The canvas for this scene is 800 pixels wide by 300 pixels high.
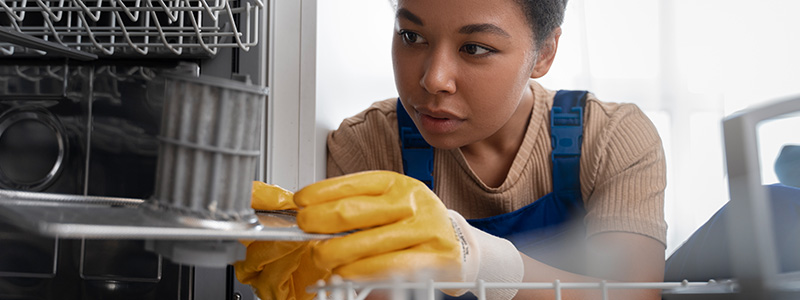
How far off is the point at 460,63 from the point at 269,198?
0.43 m

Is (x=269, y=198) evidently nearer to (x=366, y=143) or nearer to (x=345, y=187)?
(x=345, y=187)

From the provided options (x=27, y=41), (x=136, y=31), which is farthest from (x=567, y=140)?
(x=27, y=41)

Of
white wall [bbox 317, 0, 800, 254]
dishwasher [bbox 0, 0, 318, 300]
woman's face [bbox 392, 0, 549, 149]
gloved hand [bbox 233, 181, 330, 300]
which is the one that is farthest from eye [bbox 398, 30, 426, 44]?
white wall [bbox 317, 0, 800, 254]

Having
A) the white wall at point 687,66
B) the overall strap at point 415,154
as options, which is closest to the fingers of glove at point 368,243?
the overall strap at point 415,154

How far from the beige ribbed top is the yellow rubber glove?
59cm

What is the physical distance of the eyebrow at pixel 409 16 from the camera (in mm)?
1009

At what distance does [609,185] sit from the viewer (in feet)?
3.98

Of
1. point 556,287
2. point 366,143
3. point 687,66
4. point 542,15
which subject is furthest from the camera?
point 687,66

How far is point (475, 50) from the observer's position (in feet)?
3.39

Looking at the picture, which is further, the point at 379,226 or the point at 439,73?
the point at 439,73

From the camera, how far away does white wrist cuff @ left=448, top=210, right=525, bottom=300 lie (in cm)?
73

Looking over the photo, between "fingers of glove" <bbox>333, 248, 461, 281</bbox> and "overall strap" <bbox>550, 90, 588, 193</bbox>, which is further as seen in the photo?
"overall strap" <bbox>550, 90, 588, 193</bbox>

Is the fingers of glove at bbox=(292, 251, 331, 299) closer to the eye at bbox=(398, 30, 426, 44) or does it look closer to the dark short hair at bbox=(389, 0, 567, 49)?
the eye at bbox=(398, 30, 426, 44)

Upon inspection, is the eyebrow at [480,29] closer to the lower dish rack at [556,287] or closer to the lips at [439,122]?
the lips at [439,122]
